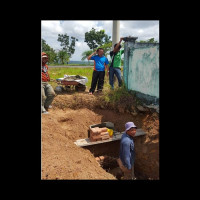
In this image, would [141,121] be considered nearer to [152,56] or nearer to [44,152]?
[152,56]

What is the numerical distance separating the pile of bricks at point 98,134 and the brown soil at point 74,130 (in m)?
0.45

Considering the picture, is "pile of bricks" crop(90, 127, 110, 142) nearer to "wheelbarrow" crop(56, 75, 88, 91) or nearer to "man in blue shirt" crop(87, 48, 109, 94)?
"man in blue shirt" crop(87, 48, 109, 94)

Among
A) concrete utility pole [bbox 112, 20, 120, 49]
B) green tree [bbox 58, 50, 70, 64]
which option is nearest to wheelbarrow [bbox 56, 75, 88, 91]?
concrete utility pole [bbox 112, 20, 120, 49]

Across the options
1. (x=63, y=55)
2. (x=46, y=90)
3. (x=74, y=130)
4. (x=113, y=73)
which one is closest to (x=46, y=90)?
(x=46, y=90)

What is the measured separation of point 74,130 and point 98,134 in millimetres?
776

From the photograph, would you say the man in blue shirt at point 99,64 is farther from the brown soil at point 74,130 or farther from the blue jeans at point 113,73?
the brown soil at point 74,130

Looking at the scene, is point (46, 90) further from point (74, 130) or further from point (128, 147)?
point (128, 147)

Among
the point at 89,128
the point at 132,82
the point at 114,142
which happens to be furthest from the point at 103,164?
the point at 132,82

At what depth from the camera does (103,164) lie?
15.7 ft

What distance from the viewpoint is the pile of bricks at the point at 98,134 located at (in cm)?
464

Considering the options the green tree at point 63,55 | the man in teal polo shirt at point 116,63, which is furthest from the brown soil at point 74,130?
the green tree at point 63,55

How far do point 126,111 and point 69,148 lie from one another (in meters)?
2.13

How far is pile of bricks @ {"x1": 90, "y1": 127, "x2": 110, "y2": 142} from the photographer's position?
4643mm

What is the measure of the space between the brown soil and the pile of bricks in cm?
45
